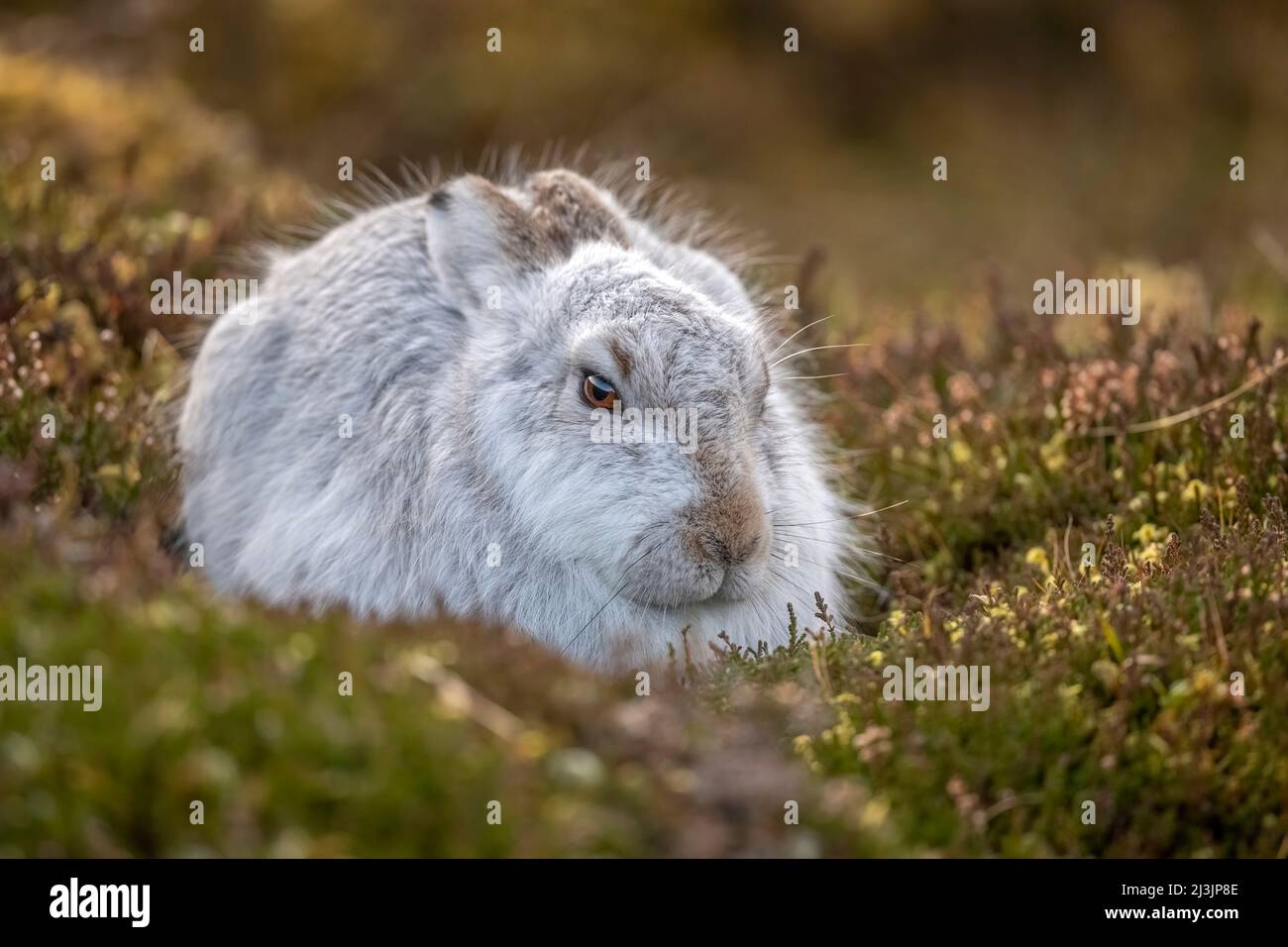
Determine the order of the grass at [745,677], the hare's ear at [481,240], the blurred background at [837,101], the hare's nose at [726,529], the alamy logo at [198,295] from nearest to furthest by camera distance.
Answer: the grass at [745,677], the hare's nose at [726,529], the hare's ear at [481,240], the alamy logo at [198,295], the blurred background at [837,101]

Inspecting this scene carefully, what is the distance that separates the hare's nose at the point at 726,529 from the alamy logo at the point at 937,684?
2.96 ft

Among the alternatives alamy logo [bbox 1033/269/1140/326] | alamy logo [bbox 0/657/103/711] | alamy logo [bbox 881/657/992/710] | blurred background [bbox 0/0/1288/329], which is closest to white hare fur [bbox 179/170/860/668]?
alamy logo [bbox 881/657/992/710]

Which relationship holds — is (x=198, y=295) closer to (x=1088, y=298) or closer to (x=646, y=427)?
(x=646, y=427)

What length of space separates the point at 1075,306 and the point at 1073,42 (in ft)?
43.6

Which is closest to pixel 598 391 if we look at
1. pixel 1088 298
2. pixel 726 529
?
pixel 726 529

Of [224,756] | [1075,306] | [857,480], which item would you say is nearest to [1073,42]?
[1075,306]

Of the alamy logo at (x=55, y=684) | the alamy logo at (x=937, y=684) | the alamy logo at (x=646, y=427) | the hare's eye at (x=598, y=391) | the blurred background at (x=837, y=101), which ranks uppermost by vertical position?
the blurred background at (x=837, y=101)

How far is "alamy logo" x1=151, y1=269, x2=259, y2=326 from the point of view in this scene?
28.9ft

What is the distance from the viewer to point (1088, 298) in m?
10.8

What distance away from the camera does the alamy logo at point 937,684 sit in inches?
207

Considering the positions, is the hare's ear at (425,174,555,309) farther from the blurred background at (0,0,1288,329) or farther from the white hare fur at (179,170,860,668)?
the blurred background at (0,0,1288,329)

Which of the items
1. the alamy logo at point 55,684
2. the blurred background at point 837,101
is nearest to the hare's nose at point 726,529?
the alamy logo at point 55,684

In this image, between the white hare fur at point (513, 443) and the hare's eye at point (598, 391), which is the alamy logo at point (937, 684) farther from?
the hare's eye at point (598, 391)

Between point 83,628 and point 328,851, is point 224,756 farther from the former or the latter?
point 83,628
